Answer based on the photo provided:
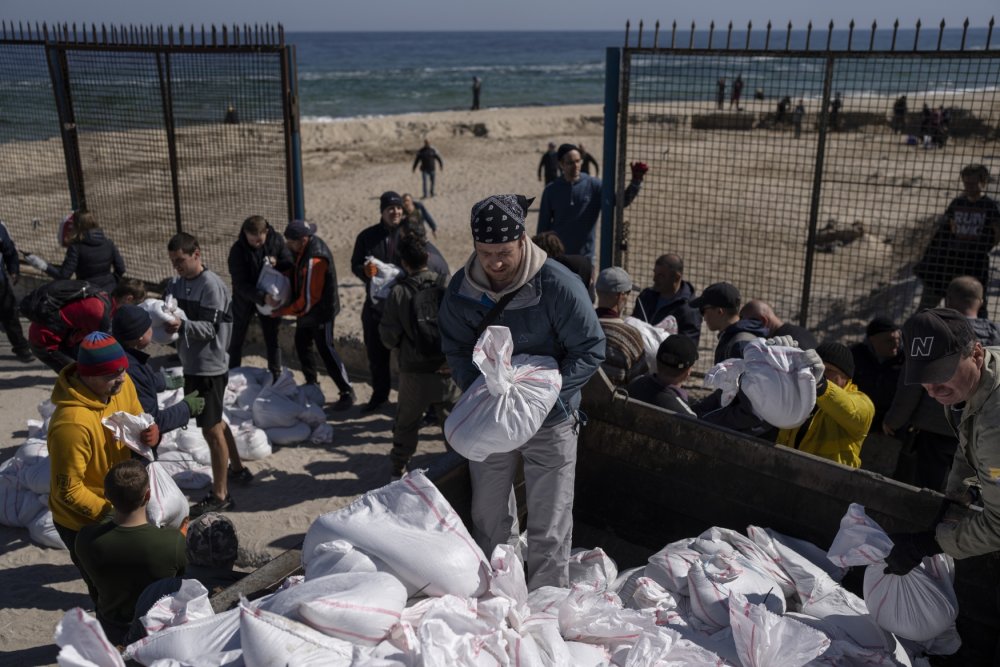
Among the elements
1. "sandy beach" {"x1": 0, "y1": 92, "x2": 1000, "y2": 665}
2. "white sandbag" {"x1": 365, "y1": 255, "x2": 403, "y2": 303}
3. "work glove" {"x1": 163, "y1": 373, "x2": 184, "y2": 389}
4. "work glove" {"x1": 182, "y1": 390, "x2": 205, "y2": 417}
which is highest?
"white sandbag" {"x1": 365, "y1": 255, "x2": 403, "y2": 303}

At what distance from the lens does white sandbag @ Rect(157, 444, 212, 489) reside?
5.89 meters

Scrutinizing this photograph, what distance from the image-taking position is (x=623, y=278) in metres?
5.28

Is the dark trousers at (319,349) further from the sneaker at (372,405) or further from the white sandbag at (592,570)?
the white sandbag at (592,570)

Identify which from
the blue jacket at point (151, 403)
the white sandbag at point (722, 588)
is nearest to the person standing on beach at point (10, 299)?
the blue jacket at point (151, 403)

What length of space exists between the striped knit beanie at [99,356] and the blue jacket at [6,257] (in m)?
4.85

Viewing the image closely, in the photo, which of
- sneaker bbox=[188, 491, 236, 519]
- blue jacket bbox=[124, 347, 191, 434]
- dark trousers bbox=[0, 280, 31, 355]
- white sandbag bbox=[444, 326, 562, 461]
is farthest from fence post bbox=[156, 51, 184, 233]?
white sandbag bbox=[444, 326, 562, 461]

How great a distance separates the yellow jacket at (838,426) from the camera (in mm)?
4051

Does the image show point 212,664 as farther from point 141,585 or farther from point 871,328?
point 871,328

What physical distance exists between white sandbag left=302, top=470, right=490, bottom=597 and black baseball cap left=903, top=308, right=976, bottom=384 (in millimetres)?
1634

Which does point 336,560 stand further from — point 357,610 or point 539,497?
point 539,497

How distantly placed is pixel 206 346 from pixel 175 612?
276 centimetres

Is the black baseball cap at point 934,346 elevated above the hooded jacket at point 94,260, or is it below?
above

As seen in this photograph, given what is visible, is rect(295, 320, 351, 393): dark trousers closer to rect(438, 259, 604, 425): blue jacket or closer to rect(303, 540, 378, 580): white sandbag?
rect(438, 259, 604, 425): blue jacket

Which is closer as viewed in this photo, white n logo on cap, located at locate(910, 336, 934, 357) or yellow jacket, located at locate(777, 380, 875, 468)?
white n logo on cap, located at locate(910, 336, 934, 357)
